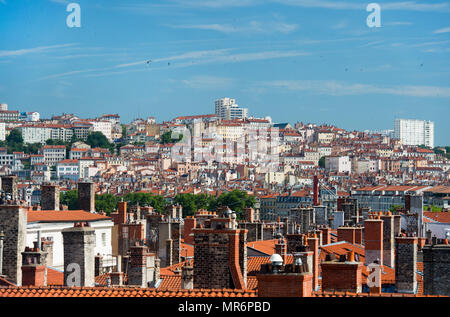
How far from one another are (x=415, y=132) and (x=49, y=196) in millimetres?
153901

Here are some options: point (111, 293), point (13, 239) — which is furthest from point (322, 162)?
point (111, 293)

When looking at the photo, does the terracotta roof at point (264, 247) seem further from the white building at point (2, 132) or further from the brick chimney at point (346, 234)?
the white building at point (2, 132)

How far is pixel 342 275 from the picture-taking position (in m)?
10.1

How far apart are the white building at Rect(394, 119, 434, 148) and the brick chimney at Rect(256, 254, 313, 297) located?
16048 cm

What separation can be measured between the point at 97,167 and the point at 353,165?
3605cm

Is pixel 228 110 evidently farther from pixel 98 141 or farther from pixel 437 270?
pixel 437 270

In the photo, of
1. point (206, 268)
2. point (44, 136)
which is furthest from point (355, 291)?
point (44, 136)

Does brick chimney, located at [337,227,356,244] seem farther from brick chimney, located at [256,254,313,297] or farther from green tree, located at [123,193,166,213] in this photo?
green tree, located at [123,193,166,213]

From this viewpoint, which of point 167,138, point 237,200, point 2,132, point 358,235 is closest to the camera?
point 358,235

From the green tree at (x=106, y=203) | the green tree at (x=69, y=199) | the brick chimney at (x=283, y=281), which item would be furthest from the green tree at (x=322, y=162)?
the brick chimney at (x=283, y=281)

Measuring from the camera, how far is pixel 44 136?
161m

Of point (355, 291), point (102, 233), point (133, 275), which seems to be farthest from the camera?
point (102, 233)

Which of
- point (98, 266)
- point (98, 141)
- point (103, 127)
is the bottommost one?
point (98, 266)
